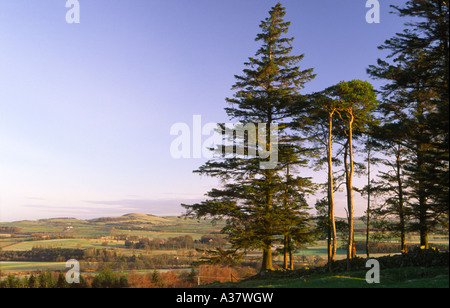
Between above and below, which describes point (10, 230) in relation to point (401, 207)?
below

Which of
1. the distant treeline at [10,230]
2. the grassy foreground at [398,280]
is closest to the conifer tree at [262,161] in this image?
the grassy foreground at [398,280]

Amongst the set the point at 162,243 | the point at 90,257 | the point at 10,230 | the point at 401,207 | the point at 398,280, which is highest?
the point at 401,207

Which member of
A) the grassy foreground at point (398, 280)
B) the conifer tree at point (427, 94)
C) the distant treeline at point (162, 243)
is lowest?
the distant treeline at point (162, 243)

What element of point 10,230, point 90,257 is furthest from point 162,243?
point 10,230

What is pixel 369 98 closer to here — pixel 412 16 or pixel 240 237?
pixel 412 16

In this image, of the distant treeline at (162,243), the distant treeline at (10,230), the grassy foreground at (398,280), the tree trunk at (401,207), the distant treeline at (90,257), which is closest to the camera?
the grassy foreground at (398,280)

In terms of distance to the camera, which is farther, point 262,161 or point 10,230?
point 10,230

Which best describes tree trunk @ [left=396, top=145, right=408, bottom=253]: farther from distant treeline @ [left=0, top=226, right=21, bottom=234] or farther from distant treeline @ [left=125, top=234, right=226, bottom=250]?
distant treeline @ [left=0, top=226, right=21, bottom=234]

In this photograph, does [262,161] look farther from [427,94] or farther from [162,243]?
[162,243]

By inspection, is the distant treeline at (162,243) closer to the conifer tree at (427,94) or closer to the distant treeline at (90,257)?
the distant treeline at (90,257)

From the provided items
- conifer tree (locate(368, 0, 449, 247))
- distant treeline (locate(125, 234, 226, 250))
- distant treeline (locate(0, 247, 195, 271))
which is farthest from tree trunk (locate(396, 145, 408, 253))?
distant treeline (locate(125, 234, 226, 250))

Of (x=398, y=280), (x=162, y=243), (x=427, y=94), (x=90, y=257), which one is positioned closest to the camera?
(x=398, y=280)

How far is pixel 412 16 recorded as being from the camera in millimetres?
18953
